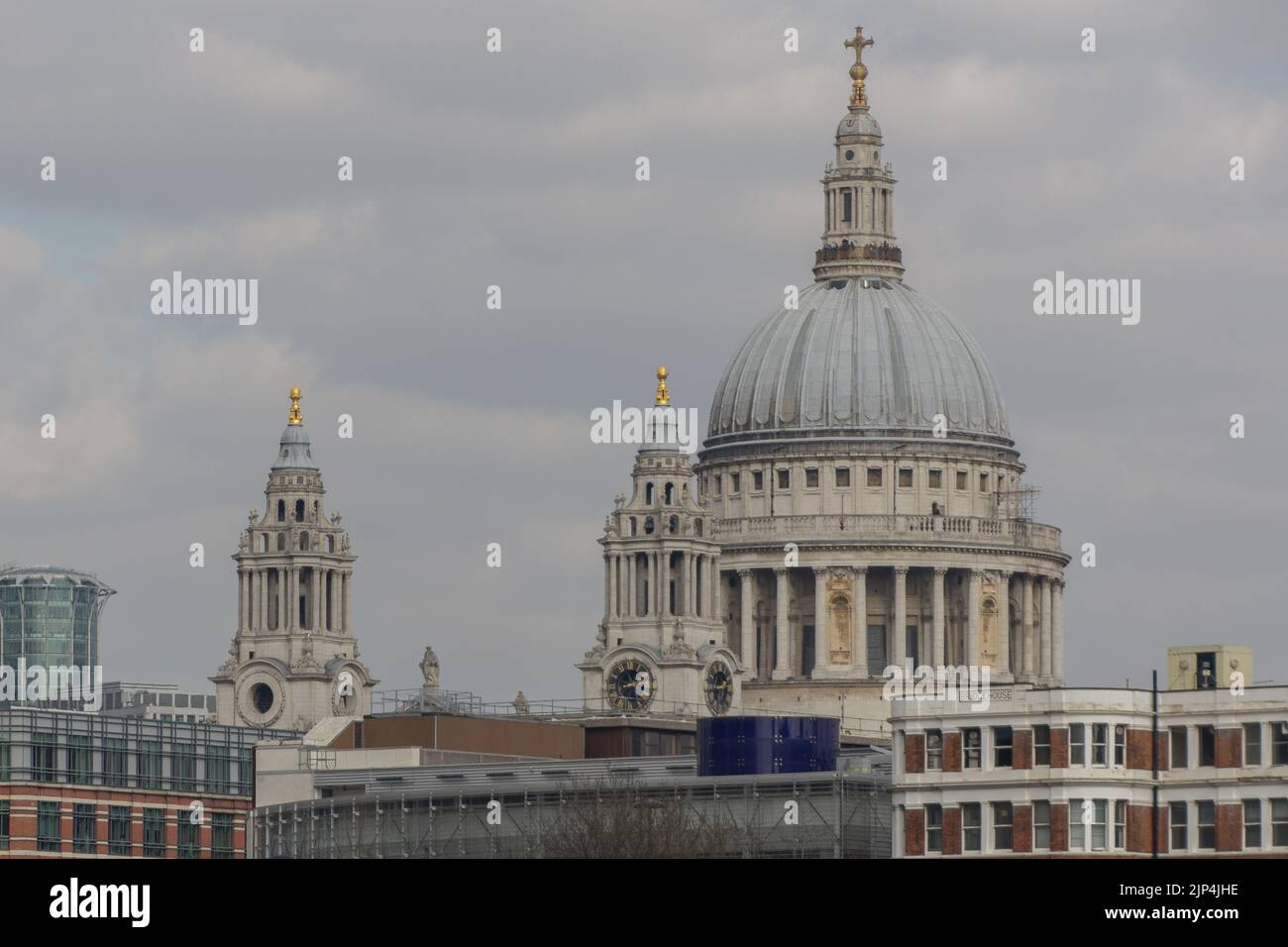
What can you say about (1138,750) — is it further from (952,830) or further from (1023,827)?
(952,830)

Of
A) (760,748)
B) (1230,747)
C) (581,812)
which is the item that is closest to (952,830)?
(1230,747)

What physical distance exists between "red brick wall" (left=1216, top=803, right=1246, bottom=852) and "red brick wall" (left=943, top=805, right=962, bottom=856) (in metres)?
9.56

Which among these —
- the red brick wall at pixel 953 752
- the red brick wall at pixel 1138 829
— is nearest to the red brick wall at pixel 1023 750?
the red brick wall at pixel 953 752

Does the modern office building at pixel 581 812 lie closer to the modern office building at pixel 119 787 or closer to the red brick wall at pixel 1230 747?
the modern office building at pixel 119 787

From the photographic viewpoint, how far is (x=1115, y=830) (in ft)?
374

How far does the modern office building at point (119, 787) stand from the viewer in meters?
164

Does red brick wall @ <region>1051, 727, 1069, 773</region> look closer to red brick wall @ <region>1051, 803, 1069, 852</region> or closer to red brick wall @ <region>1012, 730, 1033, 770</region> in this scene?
red brick wall @ <region>1012, 730, 1033, 770</region>

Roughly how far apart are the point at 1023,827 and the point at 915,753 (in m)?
7.11

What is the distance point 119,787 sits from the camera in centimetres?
17000
